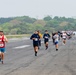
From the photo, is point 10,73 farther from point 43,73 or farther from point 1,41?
point 1,41

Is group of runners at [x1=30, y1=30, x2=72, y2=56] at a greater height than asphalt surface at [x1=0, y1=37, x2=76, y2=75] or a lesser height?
greater

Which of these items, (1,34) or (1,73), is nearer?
(1,73)

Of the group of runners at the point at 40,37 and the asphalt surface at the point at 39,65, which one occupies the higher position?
the group of runners at the point at 40,37

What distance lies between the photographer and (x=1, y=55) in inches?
798

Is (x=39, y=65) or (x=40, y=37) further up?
(x=40, y=37)

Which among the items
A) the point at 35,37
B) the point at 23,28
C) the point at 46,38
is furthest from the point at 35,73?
the point at 23,28

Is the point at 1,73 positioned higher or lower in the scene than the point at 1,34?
lower

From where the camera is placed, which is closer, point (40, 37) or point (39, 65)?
point (39, 65)

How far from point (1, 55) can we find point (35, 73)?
5391mm

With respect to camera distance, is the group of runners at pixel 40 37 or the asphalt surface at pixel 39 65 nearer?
the asphalt surface at pixel 39 65

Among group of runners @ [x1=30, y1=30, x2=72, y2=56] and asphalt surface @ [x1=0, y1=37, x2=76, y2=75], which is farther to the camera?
group of runners @ [x1=30, y1=30, x2=72, y2=56]

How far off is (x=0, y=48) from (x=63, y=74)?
615 centimetres

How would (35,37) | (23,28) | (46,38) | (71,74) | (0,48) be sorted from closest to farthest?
(71,74) < (0,48) < (35,37) < (46,38) < (23,28)

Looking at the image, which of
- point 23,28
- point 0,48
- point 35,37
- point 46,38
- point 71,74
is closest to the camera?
point 71,74
